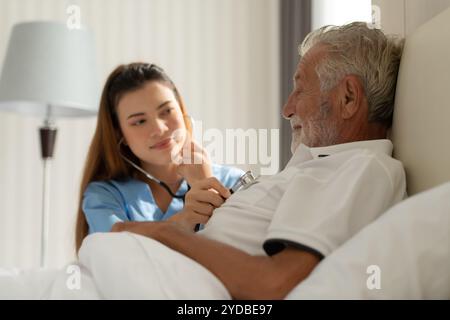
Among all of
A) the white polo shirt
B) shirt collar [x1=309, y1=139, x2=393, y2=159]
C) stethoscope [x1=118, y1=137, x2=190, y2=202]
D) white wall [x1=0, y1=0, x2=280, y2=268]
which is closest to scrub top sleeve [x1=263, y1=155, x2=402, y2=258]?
the white polo shirt

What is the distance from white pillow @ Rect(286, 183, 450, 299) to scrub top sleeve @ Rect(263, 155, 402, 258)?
0.33 ft

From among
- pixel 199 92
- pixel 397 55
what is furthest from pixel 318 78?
pixel 199 92

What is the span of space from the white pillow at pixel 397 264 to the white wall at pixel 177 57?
2477mm

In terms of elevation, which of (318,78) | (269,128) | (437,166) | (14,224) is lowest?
(14,224)

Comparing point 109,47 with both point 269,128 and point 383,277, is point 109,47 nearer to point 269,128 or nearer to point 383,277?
point 269,128

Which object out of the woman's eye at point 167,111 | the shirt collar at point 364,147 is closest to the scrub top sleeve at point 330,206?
the shirt collar at point 364,147

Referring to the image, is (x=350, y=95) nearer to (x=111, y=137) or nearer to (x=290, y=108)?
(x=290, y=108)

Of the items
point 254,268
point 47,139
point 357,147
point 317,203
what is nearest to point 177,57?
point 47,139

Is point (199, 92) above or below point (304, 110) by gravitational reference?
below

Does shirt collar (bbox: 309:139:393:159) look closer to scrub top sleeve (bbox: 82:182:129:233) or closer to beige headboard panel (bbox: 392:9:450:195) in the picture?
beige headboard panel (bbox: 392:9:450:195)

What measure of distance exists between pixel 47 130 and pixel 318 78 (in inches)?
69.9

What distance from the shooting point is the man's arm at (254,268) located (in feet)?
2.95

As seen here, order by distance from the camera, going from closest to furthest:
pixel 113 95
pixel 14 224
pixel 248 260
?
pixel 248 260
pixel 113 95
pixel 14 224

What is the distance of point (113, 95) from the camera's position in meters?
2.24
